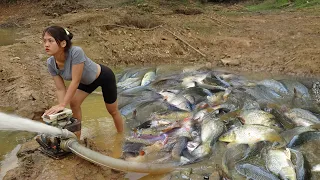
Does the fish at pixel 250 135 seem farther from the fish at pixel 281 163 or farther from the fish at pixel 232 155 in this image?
the fish at pixel 281 163

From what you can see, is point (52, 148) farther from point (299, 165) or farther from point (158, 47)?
point (158, 47)

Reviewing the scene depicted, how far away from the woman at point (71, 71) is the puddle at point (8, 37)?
891 cm

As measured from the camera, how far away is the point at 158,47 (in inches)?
401

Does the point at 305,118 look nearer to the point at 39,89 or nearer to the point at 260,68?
the point at 260,68

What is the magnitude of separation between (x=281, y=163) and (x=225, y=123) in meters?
1.31

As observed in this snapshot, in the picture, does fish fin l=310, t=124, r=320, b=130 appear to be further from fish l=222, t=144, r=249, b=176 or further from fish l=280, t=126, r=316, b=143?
fish l=222, t=144, r=249, b=176

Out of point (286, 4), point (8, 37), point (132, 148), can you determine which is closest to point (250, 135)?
point (132, 148)

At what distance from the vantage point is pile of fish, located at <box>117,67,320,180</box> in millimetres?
4402

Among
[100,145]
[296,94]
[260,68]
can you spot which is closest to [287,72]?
[260,68]

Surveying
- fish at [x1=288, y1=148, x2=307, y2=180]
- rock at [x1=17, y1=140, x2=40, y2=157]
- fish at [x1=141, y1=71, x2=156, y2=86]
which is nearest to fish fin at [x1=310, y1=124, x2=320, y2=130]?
fish at [x1=288, y1=148, x2=307, y2=180]

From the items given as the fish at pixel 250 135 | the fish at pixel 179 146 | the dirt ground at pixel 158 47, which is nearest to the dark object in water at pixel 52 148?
the dirt ground at pixel 158 47

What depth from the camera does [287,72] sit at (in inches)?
314

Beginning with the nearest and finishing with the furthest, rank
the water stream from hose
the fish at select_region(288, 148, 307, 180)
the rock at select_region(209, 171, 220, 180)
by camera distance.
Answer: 1. the water stream from hose
2. the fish at select_region(288, 148, 307, 180)
3. the rock at select_region(209, 171, 220, 180)

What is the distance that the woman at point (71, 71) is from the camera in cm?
383
